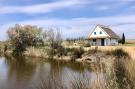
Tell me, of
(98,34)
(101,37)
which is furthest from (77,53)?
(98,34)

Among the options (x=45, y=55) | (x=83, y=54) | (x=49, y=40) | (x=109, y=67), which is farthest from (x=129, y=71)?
(x=49, y=40)

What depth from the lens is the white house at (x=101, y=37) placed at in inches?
1866

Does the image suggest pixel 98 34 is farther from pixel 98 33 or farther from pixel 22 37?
pixel 22 37

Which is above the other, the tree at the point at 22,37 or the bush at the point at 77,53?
the tree at the point at 22,37

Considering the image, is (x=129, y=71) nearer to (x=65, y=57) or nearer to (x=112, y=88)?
(x=112, y=88)

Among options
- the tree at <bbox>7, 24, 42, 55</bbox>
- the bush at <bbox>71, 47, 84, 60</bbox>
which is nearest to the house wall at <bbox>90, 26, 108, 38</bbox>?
the tree at <bbox>7, 24, 42, 55</bbox>

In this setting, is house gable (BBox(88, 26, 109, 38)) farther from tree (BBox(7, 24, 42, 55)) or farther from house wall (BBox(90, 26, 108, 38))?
tree (BBox(7, 24, 42, 55))

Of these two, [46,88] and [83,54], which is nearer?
[46,88]

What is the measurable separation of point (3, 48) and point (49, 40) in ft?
42.2

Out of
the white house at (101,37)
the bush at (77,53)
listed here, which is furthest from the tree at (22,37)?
the bush at (77,53)

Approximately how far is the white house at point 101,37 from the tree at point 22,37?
10.00 m

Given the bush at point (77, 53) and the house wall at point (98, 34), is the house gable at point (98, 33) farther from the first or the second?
the bush at point (77, 53)

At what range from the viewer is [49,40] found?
Answer: 42.2m

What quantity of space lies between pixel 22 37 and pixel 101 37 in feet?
47.0
